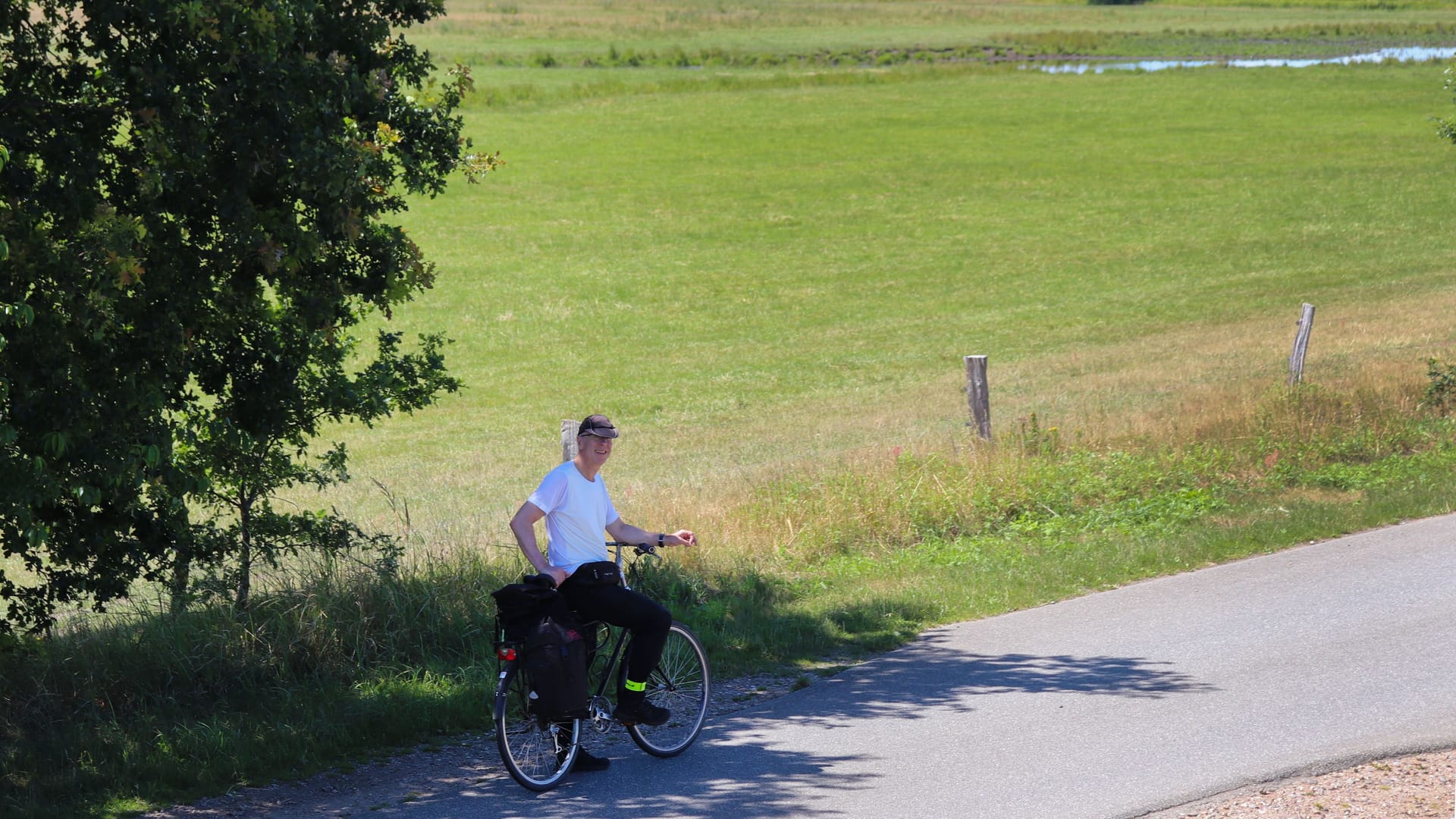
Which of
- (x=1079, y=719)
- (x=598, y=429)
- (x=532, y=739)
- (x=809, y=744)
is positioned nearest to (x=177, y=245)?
(x=598, y=429)

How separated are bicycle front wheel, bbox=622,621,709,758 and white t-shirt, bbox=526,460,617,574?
0.69m

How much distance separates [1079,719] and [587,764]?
2762 mm

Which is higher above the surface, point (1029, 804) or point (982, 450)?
point (982, 450)

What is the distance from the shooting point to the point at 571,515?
7.52 metres

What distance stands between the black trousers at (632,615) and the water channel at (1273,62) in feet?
226

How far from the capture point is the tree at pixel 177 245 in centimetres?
728

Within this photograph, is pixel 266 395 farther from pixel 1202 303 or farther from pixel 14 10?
pixel 1202 303

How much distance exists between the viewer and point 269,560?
10.1m

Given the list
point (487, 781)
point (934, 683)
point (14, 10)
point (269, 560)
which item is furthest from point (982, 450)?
point (14, 10)

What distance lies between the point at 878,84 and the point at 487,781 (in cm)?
6432

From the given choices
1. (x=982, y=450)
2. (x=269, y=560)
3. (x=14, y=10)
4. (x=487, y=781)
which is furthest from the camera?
(x=982, y=450)

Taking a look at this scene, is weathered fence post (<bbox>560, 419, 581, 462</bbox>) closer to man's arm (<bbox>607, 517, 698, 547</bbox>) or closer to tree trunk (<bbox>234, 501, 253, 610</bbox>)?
tree trunk (<bbox>234, 501, 253, 610</bbox>)

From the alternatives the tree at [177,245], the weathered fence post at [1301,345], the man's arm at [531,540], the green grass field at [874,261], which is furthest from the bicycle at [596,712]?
the weathered fence post at [1301,345]

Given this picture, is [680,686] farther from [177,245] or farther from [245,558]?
[177,245]
